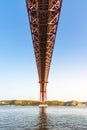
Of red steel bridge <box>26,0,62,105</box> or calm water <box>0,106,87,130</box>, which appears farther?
calm water <box>0,106,87,130</box>

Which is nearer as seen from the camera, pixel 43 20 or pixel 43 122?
pixel 43 20

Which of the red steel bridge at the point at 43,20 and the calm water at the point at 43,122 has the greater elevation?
the red steel bridge at the point at 43,20

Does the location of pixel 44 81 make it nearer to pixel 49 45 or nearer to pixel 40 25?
pixel 49 45

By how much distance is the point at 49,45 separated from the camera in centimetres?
4103

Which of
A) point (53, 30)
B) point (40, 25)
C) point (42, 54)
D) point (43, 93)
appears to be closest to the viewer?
point (40, 25)

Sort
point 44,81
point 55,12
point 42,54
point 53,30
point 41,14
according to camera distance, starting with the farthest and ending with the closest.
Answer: point 44,81 → point 42,54 → point 53,30 → point 41,14 → point 55,12

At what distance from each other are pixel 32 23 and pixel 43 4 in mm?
4240

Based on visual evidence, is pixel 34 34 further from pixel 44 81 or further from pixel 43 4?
pixel 44 81

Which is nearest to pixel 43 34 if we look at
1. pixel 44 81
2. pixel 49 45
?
pixel 49 45

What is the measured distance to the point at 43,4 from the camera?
2466cm

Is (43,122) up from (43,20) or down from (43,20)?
down

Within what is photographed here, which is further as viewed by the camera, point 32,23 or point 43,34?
point 43,34

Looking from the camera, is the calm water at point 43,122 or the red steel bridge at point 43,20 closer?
the red steel bridge at point 43,20

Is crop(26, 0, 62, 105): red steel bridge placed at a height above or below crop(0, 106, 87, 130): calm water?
above
